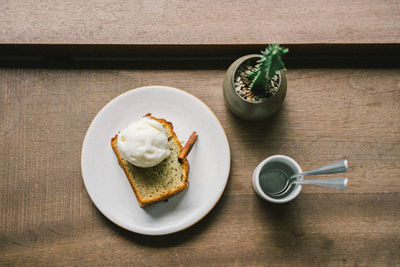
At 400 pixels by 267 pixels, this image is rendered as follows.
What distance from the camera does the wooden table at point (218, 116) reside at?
96 cm

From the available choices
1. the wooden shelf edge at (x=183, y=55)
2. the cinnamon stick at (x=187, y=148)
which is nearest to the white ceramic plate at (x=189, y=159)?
the cinnamon stick at (x=187, y=148)

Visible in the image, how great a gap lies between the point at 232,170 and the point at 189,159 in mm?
143

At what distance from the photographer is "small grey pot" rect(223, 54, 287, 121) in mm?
848

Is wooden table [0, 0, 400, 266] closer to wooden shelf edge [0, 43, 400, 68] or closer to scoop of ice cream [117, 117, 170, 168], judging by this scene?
wooden shelf edge [0, 43, 400, 68]

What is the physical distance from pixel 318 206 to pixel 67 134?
0.84 metres

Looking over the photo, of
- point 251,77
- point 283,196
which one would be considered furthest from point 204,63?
point 283,196

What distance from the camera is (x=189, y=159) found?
96 centimetres

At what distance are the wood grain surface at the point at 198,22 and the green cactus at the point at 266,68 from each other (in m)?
0.19

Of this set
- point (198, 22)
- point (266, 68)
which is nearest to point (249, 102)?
point (266, 68)

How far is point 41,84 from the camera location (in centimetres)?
102

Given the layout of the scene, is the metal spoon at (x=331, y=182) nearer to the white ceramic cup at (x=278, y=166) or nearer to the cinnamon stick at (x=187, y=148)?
the white ceramic cup at (x=278, y=166)

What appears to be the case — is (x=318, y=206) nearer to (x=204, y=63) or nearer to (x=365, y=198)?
(x=365, y=198)

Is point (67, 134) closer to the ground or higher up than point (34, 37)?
closer to the ground

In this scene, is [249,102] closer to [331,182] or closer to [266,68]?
[266,68]
